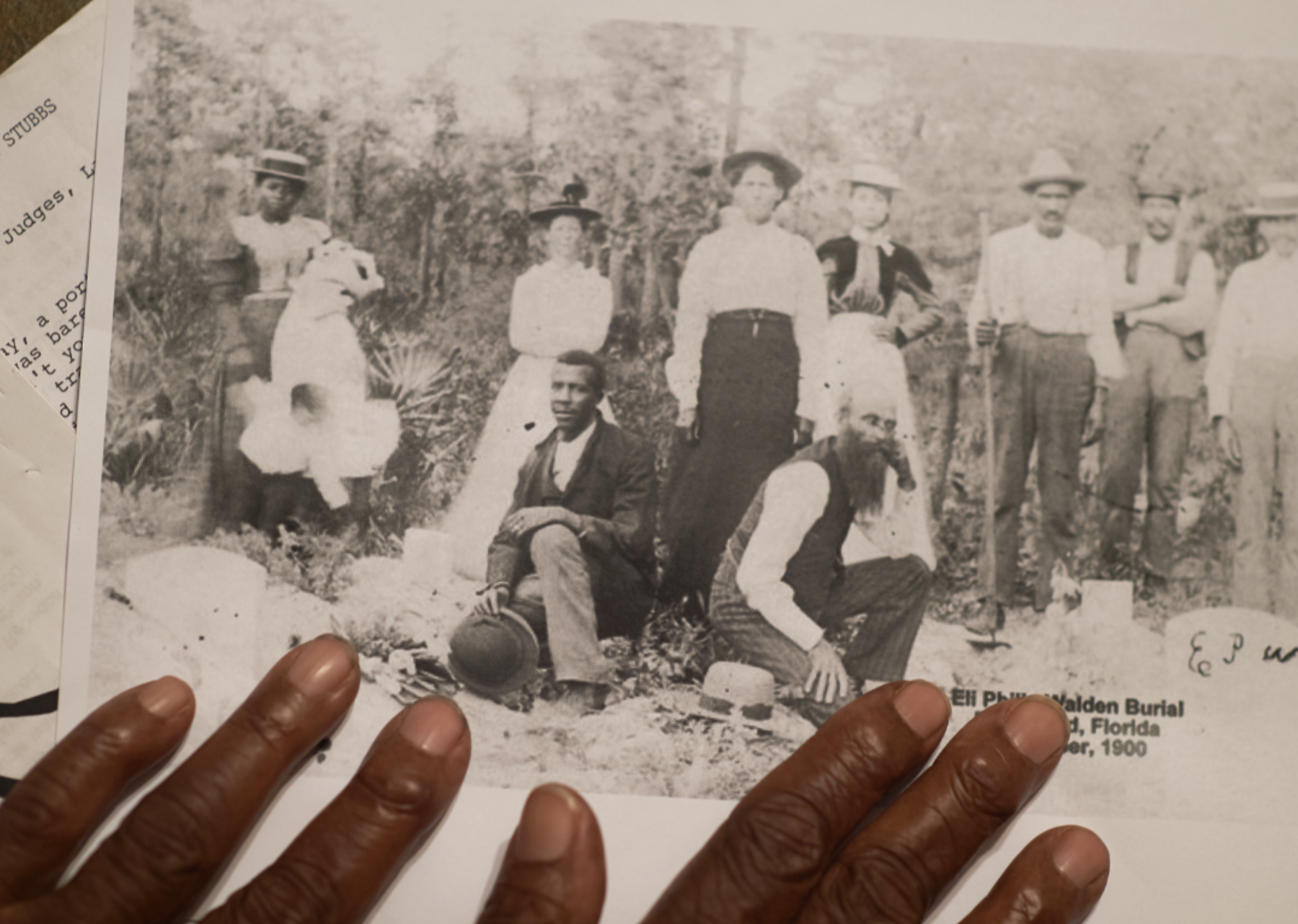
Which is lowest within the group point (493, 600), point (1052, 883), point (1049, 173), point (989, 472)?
point (1052, 883)

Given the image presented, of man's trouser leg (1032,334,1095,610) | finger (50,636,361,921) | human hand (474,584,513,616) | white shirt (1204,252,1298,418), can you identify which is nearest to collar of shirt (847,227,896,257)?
man's trouser leg (1032,334,1095,610)

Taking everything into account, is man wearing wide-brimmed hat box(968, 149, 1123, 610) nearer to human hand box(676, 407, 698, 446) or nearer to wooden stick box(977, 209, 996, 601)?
wooden stick box(977, 209, 996, 601)

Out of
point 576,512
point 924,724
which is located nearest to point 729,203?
point 576,512

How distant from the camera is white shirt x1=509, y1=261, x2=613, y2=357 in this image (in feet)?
1.86

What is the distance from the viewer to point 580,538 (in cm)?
56

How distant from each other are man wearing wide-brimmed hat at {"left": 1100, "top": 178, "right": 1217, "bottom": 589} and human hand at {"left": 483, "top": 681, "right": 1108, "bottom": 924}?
0.14m

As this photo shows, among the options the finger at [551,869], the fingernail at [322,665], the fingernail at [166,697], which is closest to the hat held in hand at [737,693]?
the finger at [551,869]

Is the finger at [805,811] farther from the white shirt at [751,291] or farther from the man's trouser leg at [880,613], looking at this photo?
the white shirt at [751,291]

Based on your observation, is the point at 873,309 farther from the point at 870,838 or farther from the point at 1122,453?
the point at 870,838

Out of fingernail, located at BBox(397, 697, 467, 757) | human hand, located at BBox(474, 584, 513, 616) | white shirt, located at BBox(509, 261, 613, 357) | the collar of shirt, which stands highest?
the collar of shirt

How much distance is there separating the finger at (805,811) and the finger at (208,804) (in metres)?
0.24

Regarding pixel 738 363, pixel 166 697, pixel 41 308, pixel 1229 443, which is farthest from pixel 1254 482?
pixel 41 308

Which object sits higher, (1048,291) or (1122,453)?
(1048,291)

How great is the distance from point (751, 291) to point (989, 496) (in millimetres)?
207
